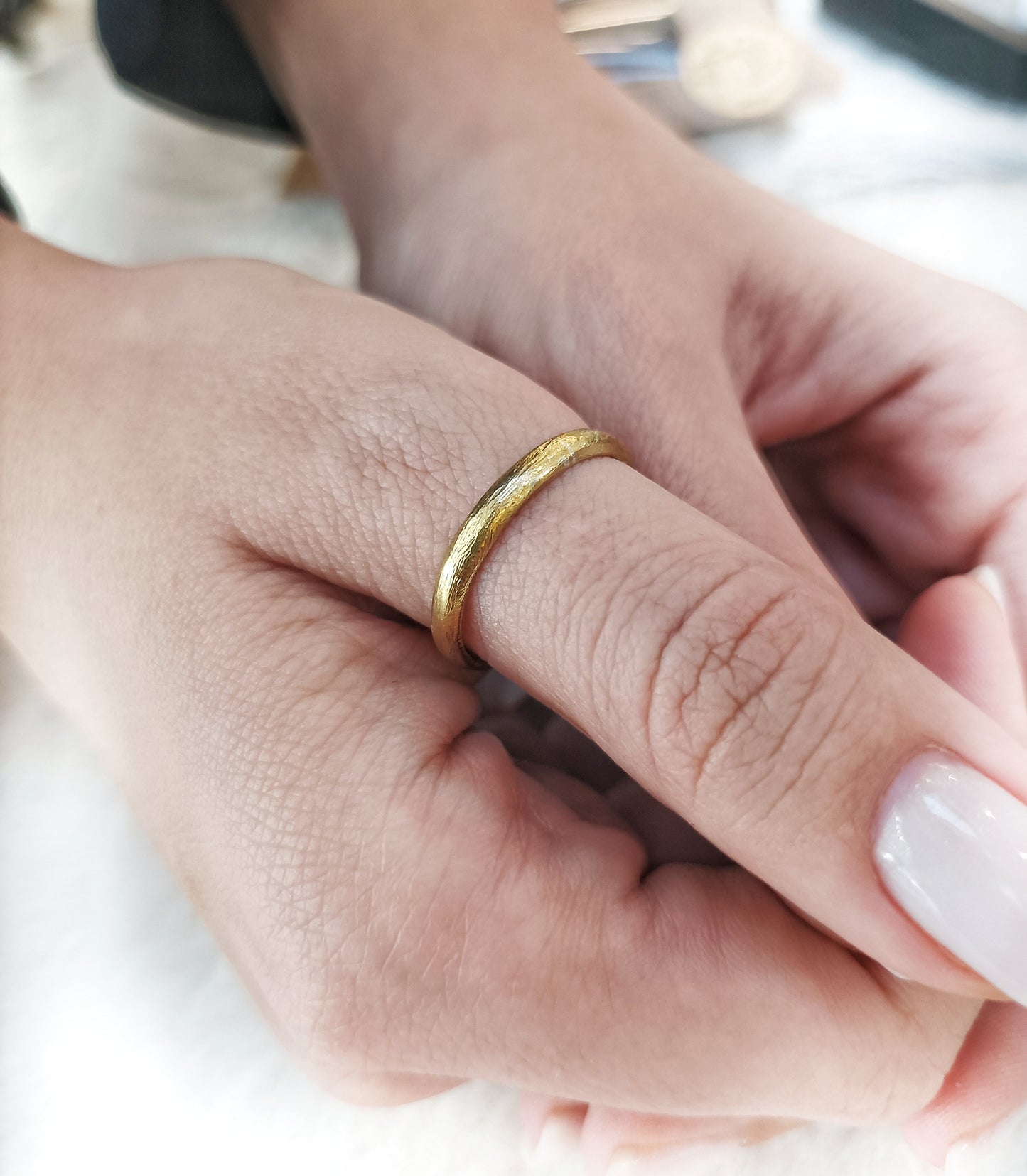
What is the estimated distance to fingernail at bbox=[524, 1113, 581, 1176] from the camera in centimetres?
65

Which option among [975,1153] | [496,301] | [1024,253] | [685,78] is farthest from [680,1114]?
[685,78]

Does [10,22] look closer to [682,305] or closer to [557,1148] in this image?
[682,305]

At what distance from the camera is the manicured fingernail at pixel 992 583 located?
27.8 inches

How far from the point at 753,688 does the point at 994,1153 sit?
1.36 ft

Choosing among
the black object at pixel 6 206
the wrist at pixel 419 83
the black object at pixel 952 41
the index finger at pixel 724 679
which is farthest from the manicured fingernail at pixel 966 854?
the black object at pixel 952 41

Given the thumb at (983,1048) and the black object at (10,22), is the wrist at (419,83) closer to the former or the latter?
the thumb at (983,1048)

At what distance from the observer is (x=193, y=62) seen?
3.52 feet

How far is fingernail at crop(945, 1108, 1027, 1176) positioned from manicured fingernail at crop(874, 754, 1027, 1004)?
0.24m

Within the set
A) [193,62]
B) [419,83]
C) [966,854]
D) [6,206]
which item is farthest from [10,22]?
[966,854]

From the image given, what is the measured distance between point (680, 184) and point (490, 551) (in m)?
0.39

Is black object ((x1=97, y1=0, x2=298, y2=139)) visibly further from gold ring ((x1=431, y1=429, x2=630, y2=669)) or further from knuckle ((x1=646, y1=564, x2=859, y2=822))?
knuckle ((x1=646, y1=564, x2=859, y2=822))

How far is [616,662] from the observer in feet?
1.62

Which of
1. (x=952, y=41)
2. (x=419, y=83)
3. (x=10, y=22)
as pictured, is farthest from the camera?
(x=10, y=22)

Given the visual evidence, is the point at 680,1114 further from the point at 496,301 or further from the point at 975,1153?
the point at 496,301
